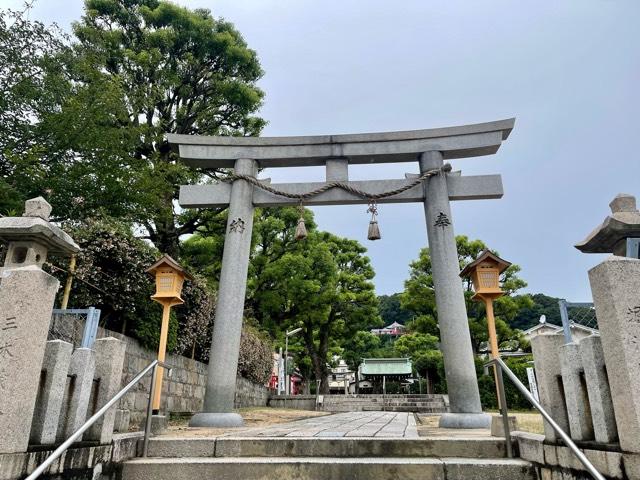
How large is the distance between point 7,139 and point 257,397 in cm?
1277

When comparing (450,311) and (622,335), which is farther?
(450,311)

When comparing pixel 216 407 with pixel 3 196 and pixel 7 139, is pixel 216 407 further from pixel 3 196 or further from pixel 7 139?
pixel 7 139

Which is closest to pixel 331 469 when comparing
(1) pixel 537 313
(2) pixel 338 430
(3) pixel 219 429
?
(2) pixel 338 430

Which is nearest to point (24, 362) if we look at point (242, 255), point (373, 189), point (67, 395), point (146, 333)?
point (67, 395)

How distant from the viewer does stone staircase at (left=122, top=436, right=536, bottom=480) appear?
141 inches

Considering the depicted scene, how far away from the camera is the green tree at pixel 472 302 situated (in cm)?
1984

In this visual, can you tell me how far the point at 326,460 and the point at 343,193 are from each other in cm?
483

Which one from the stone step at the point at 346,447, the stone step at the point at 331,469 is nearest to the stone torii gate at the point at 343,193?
the stone step at the point at 346,447

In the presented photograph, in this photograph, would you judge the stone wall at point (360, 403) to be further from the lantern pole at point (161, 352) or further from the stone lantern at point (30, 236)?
the stone lantern at point (30, 236)

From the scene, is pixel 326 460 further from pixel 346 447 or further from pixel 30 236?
pixel 30 236

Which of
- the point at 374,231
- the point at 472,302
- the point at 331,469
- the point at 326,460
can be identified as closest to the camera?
the point at 331,469

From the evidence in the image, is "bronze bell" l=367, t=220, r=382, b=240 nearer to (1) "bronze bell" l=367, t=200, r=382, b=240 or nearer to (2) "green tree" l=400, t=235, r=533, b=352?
(1) "bronze bell" l=367, t=200, r=382, b=240

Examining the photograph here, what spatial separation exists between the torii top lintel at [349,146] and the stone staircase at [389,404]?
514 inches

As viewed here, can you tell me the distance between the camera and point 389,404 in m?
18.5
